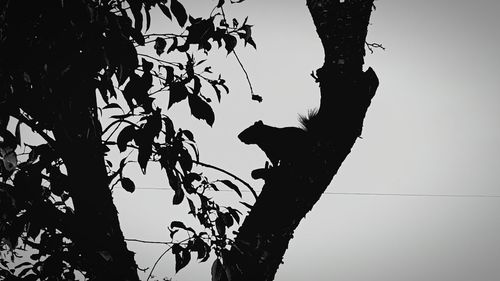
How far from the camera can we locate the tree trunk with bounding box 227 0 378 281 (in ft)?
2.77

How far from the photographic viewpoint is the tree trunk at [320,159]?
2.77 feet

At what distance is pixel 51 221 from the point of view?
780 millimetres

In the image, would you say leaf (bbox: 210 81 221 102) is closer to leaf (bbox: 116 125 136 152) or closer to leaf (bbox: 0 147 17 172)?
leaf (bbox: 116 125 136 152)

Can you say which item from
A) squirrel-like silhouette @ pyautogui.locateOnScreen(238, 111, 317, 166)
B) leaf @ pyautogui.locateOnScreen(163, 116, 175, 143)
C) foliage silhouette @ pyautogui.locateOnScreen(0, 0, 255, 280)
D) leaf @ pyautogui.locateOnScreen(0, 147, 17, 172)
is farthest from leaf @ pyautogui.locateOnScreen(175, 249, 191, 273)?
squirrel-like silhouette @ pyautogui.locateOnScreen(238, 111, 317, 166)

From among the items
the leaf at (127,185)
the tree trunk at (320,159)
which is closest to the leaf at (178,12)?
the tree trunk at (320,159)

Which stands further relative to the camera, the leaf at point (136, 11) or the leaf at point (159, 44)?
the leaf at point (159, 44)

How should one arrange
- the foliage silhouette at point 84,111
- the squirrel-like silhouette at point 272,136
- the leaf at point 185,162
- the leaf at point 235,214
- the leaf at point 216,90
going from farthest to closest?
the squirrel-like silhouette at point 272,136 → the leaf at point 235,214 → the leaf at point 216,90 → the leaf at point 185,162 → the foliage silhouette at point 84,111

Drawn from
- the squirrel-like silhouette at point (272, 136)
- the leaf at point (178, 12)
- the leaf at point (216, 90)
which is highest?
the squirrel-like silhouette at point (272, 136)

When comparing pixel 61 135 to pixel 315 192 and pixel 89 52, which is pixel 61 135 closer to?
pixel 89 52

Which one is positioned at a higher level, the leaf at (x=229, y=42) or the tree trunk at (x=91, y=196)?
the leaf at (x=229, y=42)

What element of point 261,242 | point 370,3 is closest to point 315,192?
point 261,242

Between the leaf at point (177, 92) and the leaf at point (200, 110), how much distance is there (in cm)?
2

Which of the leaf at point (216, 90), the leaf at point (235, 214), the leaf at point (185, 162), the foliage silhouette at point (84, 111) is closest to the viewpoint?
the foliage silhouette at point (84, 111)

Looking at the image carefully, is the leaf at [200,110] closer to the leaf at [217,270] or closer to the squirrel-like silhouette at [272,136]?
the leaf at [217,270]
